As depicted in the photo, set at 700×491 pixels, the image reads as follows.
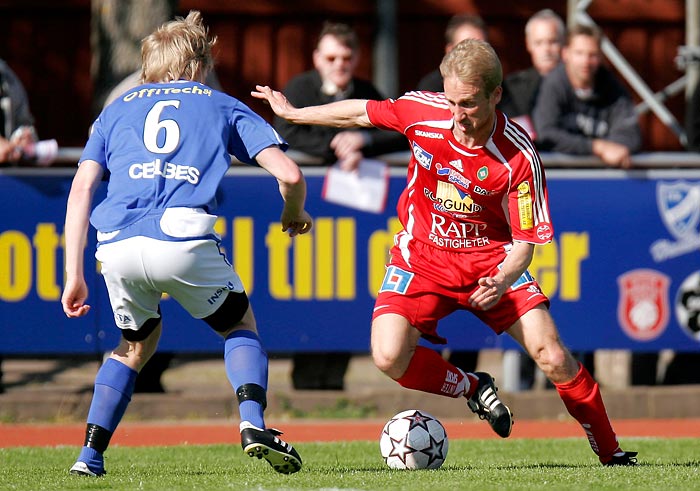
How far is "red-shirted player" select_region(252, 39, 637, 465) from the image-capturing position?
256 inches

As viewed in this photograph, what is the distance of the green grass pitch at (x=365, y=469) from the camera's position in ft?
19.4

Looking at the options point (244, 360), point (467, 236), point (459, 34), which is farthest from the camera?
point (459, 34)

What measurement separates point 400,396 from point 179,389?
2682 millimetres

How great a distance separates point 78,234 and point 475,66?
201cm

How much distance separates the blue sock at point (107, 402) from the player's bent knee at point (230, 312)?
1.72 feet

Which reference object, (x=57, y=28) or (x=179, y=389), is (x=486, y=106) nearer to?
(x=179, y=389)

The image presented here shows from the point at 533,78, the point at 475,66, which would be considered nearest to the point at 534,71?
the point at 533,78

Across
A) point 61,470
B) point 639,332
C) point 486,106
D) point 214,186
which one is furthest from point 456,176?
point 639,332

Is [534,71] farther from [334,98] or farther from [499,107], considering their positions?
[334,98]

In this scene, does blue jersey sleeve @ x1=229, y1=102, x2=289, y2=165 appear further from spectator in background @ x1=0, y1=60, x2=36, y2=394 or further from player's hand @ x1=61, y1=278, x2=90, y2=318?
spectator in background @ x1=0, y1=60, x2=36, y2=394

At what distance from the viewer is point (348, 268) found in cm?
977

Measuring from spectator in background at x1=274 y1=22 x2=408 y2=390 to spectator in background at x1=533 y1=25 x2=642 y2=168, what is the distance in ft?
3.71

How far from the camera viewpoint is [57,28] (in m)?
14.5

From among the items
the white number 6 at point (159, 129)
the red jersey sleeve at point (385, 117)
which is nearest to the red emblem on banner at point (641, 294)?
the red jersey sleeve at point (385, 117)
